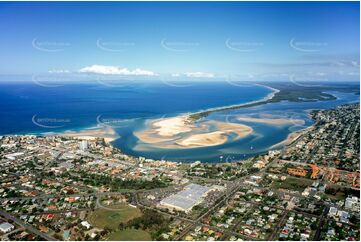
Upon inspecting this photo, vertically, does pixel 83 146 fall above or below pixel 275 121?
below

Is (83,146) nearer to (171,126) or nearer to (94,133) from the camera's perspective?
(94,133)

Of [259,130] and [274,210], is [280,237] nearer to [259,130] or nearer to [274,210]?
[274,210]

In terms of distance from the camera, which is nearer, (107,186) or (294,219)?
(294,219)

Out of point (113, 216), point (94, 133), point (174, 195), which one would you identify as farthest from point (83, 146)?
point (113, 216)

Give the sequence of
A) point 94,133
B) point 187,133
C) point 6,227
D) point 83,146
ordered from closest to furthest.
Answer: point 6,227, point 83,146, point 187,133, point 94,133

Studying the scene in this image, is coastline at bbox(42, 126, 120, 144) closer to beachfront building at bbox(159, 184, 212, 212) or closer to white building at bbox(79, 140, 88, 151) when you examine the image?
white building at bbox(79, 140, 88, 151)

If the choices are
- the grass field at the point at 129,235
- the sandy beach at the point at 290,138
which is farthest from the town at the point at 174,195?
the sandy beach at the point at 290,138

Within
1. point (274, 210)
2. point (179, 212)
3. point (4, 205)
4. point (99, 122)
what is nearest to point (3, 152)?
point (4, 205)
